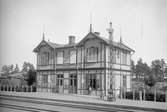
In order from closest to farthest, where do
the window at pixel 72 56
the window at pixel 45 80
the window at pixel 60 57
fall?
the window at pixel 72 56
the window at pixel 60 57
the window at pixel 45 80

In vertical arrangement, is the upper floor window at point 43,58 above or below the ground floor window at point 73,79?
above

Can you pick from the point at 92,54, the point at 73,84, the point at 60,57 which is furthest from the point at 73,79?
the point at 92,54

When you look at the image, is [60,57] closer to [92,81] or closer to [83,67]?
[83,67]

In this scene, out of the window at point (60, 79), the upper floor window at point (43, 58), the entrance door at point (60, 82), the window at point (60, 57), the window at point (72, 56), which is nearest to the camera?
the window at point (72, 56)

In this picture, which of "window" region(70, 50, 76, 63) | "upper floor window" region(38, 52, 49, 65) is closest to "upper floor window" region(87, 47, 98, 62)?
"window" region(70, 50, 76, 63)

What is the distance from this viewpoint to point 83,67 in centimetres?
2025

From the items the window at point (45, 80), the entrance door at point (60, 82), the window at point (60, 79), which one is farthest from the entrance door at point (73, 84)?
the window at point (45, 80)

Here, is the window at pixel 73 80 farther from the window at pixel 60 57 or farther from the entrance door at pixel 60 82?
the window at pixel 60 57

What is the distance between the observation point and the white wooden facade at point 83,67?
62.3ft

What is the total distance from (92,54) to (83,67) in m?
1.51

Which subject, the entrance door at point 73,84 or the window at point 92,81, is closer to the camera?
the window at point 92,81

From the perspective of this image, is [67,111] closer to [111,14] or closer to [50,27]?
[50,27]

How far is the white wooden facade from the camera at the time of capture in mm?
18984

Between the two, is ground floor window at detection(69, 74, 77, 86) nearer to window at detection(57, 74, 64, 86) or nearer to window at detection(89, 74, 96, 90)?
window at detection(57, 74, 64, 86)
